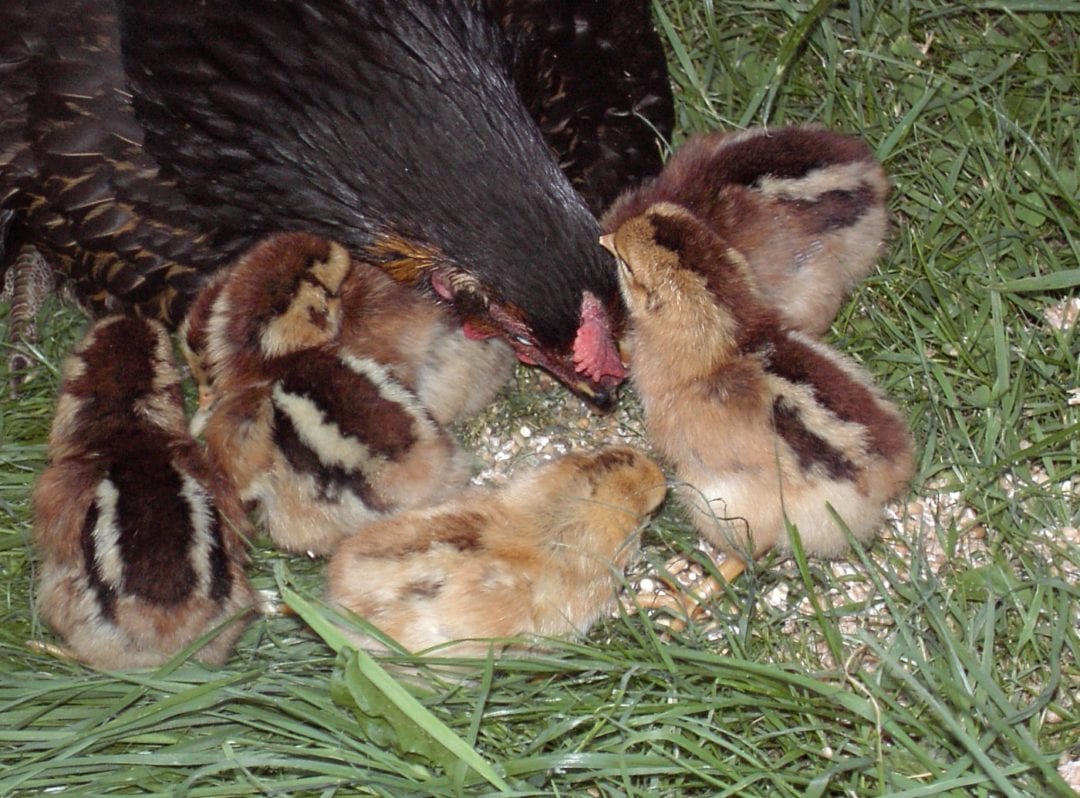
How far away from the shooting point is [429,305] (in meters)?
3.48

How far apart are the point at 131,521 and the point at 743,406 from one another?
1294mm

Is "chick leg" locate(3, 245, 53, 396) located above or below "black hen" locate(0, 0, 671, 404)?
below

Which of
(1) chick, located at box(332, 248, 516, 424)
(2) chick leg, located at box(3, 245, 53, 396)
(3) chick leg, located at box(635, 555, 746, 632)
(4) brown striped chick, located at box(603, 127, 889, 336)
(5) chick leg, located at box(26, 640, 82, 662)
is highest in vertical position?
(4) brown striped chick, located at box(603, 127, 889, 336)

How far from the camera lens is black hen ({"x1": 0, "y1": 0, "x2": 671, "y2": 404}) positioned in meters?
3.24

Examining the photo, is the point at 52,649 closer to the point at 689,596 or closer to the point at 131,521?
the point at 131,521

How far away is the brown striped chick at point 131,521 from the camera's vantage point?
294cm

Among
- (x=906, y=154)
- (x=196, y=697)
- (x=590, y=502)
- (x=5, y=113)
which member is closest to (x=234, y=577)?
(x=196, y=697)

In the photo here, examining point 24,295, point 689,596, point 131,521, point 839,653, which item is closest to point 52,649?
point 131,521

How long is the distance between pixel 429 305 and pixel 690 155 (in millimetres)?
763

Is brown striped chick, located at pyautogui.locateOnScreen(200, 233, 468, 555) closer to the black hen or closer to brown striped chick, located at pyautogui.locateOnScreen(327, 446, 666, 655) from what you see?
brown striped chick, located at pyautogui.locateOnScreen(327, 446, 666, 655)

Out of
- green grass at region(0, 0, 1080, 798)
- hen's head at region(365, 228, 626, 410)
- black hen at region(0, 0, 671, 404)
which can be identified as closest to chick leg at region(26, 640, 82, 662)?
green grass at region(0, 0, 1080, 798)

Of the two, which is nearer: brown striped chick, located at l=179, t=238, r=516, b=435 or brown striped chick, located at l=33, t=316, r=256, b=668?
brown striped chick, located at l=33, t=316, r=256, b=668

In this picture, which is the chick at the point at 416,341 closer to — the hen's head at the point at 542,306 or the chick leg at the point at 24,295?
the hen's head at the point at 542,306

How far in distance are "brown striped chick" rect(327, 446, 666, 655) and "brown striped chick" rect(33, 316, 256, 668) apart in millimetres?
288
